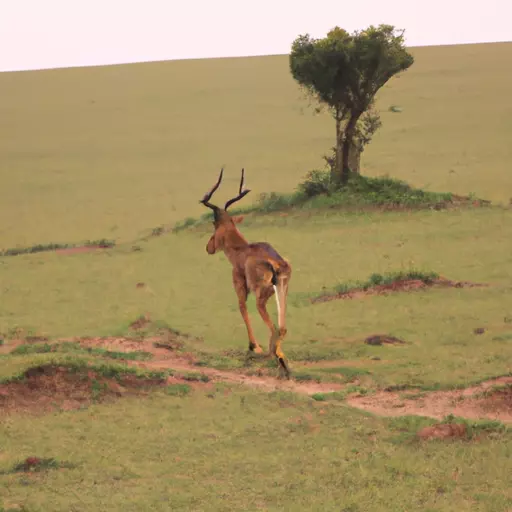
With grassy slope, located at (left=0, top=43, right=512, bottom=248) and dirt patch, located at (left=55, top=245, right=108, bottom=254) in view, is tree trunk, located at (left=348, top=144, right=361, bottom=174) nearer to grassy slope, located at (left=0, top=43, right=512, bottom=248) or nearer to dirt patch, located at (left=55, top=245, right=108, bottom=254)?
grassy slope, located at (left=0, top=43, right=512, bottom=248)

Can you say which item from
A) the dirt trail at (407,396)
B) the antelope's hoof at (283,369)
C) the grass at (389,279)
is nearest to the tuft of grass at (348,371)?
the dirt trail at (407,396)

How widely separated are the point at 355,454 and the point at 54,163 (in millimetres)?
34042

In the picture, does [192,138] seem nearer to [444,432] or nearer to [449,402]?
[449,402]

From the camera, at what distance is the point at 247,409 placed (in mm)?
10844

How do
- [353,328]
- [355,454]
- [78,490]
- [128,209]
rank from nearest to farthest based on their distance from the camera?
1. [78,490]
2. [355,454]
3. [353,328]
4. [128,209]

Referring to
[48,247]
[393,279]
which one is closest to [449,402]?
[393,279]

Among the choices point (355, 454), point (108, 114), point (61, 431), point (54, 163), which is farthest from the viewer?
point (108, 114)

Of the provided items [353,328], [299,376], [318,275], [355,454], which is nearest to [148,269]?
[318,275]

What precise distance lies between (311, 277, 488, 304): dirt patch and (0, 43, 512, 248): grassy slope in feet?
33.3

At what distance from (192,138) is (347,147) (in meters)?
19.1

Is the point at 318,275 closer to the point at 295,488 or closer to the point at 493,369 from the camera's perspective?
the point at 493,369

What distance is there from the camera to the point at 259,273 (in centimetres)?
1301

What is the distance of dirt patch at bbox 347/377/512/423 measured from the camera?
1066 centimetres

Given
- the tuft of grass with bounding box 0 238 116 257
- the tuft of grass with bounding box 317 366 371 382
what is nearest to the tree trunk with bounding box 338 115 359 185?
the tuft of grass with bounding box 0 238 116 257
